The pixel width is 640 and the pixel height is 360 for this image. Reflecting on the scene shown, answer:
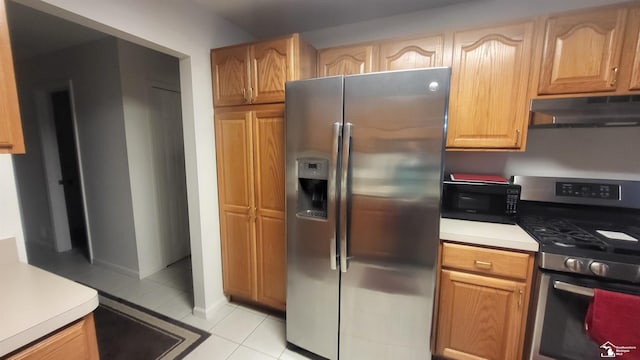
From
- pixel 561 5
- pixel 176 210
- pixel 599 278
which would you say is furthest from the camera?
pixel 176 210

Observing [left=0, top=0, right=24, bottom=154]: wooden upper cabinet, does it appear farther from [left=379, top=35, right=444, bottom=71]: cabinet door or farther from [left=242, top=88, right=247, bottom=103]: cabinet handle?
[left=379, top=35, right=444, bottom=71]: cabinet door

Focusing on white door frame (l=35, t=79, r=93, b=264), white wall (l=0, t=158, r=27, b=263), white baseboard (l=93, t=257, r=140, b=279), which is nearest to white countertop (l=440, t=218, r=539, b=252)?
white wall (l=0, t=158, r=27, b=263)

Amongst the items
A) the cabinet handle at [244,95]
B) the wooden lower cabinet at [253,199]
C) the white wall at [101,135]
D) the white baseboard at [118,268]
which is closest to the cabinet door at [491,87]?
the wooden lower cabinet at [253,199]

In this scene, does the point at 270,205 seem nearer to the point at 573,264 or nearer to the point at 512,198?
the point at 512,198

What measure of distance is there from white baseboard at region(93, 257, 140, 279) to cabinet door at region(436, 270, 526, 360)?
285 centimetres

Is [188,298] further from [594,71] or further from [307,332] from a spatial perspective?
[594,71]

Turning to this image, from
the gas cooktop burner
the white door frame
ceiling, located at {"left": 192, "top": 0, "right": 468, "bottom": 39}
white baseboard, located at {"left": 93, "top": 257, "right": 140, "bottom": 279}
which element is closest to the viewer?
the gas cooktop burner

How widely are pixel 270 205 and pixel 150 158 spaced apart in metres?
1.62

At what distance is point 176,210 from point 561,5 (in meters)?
3.75

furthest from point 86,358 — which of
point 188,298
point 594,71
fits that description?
point 594,71

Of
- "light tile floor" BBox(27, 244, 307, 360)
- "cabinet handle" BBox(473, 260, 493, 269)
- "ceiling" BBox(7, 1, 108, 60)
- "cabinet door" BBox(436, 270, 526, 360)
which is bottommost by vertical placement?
"light tile floor" BBox(27, 244, 307, 360)

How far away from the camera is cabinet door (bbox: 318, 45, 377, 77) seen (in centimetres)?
176

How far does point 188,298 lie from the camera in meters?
2.32

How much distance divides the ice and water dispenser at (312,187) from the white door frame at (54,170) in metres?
2.72
